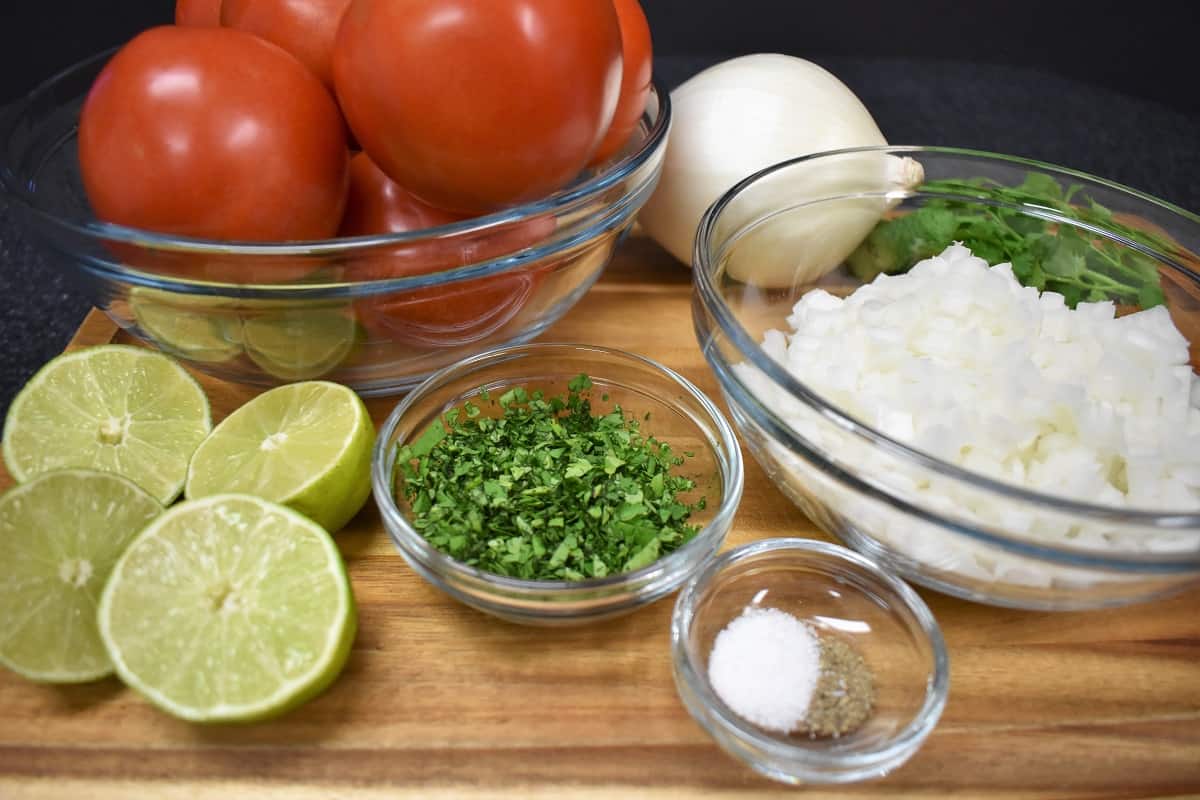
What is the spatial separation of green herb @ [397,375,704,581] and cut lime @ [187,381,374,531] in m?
0.06

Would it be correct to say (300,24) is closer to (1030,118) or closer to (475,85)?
(475,85)

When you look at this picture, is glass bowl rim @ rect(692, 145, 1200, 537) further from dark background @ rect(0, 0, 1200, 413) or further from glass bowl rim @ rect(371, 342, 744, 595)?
dark background @ rect(0, 0, 1200, 413)

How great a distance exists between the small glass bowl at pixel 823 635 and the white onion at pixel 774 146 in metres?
0.40

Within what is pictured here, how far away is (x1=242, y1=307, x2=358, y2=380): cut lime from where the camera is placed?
0.99 m

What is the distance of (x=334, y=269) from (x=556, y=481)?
11.8 inches

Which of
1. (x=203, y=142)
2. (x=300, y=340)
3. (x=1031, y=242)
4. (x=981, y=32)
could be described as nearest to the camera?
(x=203, y=142)

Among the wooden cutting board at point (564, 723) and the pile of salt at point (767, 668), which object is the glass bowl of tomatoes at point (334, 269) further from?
the pile of salt at point (767, 668)

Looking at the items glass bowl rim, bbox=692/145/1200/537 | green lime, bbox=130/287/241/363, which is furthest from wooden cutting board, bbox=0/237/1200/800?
green lime, bbox=130/287/241/363

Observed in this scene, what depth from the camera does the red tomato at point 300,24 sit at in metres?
1.07

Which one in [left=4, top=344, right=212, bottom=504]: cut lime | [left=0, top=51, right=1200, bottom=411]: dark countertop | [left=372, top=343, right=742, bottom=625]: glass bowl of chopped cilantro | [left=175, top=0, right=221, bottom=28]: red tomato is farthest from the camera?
[left=0, top=51, right=1200, bottom=411]: dark countertop

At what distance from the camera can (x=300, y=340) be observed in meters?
1.02

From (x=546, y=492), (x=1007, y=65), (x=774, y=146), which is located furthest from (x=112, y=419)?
(x=1007, y=65)

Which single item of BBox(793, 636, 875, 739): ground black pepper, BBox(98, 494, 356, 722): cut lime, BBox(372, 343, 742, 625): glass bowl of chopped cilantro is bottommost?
BBox(98, 494, 356, 722): cut lime

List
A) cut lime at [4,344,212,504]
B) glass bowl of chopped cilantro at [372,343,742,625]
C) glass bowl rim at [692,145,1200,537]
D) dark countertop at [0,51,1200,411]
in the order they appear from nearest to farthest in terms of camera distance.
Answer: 1. glass bowl rim at [692,145,1200,537]
2. glass bowl of chopped cilantro at [372,343,742,625]
3. cut lime at [4,344,212,504]
4. dark countertop at [0,51,1200,411]
